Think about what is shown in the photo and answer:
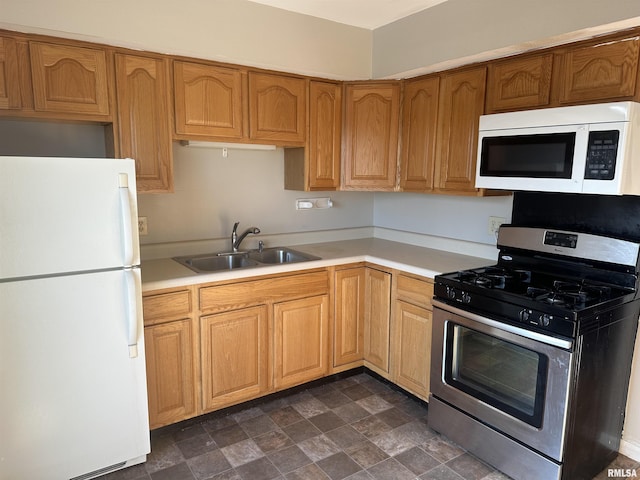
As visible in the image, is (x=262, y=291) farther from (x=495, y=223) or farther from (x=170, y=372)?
(x=495, y=223)

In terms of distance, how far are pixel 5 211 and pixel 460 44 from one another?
95.8 inches

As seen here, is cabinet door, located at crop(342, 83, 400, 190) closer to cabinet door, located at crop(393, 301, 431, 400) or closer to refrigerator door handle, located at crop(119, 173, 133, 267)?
cabinet door, located at crop(393, 301, 431, 400)

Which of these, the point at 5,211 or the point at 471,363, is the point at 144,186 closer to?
the point at 5,211

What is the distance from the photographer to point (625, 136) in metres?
1.74

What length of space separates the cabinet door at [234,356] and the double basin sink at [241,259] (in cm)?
36

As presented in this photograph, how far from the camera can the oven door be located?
5.94ft

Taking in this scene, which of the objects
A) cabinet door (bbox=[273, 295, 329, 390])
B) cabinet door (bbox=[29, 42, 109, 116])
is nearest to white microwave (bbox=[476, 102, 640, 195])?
cabinet door (bbox=[273, 295, 329, 390])

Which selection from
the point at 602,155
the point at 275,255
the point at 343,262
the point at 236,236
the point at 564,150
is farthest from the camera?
the point at 275,255

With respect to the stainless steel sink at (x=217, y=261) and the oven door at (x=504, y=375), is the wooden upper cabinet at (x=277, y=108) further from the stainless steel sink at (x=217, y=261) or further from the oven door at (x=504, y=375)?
the oven door at (x=504, y=375)

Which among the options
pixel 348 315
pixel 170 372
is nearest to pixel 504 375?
pixel 348 315

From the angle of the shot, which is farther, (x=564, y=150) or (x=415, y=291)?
(x=415, y=291)

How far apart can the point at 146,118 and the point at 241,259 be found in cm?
109

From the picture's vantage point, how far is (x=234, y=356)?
2514 mm

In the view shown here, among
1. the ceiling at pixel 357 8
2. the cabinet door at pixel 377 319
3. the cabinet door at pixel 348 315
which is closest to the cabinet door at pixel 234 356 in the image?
the cabinet door at pixel 348 315
